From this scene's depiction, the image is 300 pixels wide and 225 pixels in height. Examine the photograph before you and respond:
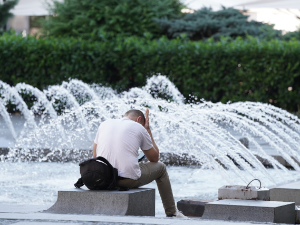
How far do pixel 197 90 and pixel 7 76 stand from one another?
6190 millimetres

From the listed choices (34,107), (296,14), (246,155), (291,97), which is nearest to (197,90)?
(291,97)

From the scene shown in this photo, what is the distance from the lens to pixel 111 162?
199 inches

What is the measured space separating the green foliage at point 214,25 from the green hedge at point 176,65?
4637mm

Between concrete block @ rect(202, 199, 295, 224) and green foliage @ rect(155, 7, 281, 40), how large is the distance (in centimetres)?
1689

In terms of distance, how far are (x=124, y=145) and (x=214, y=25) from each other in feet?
56.5

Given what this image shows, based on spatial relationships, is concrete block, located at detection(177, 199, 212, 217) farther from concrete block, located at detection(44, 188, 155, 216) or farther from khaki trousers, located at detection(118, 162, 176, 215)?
concrete block, located at detection(44, 188, 155, 216)

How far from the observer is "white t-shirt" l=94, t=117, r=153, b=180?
5012 mm

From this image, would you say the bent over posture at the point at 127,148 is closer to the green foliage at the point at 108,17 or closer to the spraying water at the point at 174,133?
the spraying water at the point at 174,133

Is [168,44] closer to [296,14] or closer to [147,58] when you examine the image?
[147,58]

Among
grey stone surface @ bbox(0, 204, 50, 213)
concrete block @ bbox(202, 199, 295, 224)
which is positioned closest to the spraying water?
concrete block @ bbox(202, 199, 295, 224)

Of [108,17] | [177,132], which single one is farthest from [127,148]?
[108,17]

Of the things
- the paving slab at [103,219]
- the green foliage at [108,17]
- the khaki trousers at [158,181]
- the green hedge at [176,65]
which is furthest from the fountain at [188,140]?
the green foliage at [108,17]

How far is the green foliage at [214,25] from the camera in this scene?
21469 mm

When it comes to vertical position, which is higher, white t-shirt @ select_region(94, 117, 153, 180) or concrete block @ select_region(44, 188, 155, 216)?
white t-shirt @ select_region(94, 117, 153, 180)
